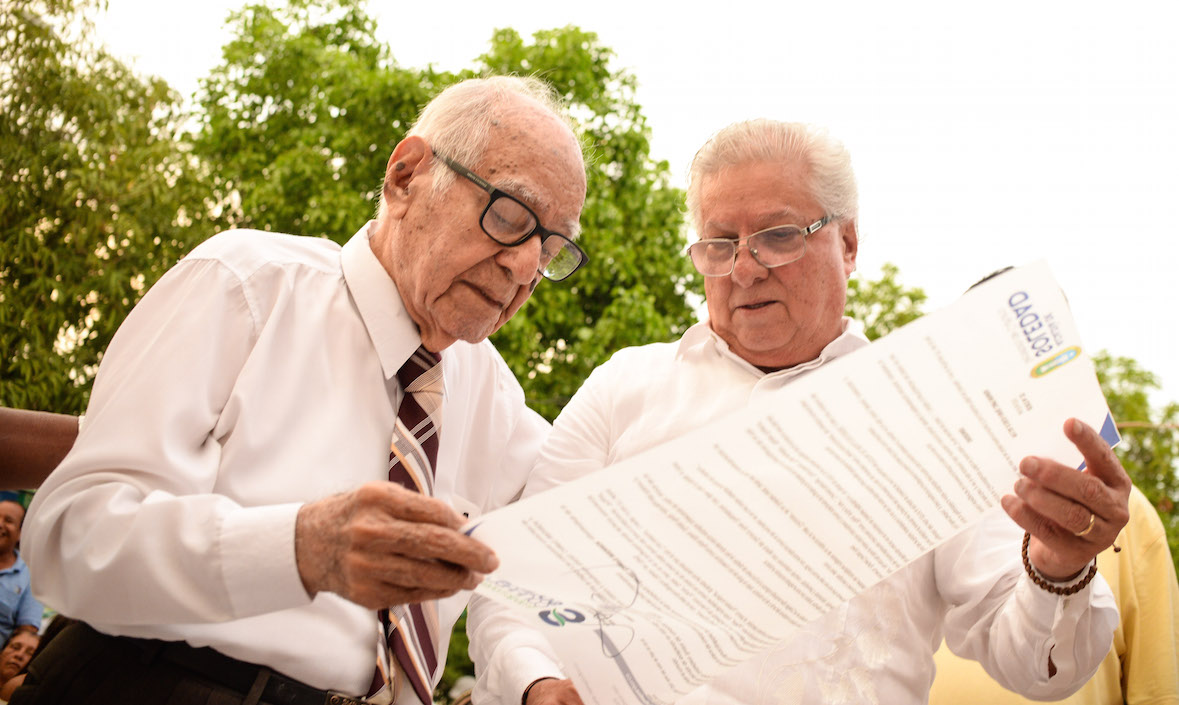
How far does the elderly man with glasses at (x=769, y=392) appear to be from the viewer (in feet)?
5.08

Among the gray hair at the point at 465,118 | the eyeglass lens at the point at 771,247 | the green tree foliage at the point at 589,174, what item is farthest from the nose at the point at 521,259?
the green tree foliage at the point at 589,174

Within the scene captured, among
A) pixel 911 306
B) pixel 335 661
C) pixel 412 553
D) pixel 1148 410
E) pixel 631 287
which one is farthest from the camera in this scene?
pixel 631 287

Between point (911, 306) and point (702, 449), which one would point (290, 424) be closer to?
point (702, 449)

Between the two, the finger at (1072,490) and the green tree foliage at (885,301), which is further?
the green tree foliage at (885,301)

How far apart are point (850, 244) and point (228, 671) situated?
5.40 feet

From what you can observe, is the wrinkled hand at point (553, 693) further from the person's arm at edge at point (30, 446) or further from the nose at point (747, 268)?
the person's arm at edge at point (30, 446)

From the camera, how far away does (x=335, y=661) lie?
152 cm

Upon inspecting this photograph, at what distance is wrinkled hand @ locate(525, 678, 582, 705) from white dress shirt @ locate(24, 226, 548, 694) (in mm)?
262

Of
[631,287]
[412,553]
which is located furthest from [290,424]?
[631,287]

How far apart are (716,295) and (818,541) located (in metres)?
0.91

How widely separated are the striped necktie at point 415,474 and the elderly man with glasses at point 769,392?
6.3 inches

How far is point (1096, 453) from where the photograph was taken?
1.32 metres

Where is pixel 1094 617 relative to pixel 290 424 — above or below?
below

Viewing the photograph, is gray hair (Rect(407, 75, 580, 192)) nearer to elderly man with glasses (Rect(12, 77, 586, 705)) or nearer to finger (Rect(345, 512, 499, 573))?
elderly man with glasses (Rect(12, 77, 586, 705))
